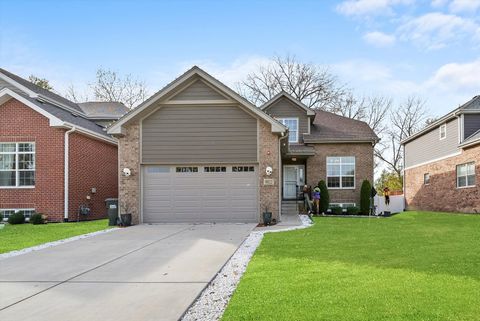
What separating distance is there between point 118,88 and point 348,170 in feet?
95.6

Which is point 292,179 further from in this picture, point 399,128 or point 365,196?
point 399,128

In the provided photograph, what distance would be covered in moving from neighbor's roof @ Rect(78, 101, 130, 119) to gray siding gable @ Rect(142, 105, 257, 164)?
1103cm

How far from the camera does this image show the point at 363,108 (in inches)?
1863

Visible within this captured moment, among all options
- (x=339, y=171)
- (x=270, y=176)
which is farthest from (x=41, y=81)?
(x=270, y=176)

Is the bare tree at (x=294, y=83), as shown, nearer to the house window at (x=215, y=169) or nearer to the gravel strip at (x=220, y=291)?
the house window at (x=215, y=169)

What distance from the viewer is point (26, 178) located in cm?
1880

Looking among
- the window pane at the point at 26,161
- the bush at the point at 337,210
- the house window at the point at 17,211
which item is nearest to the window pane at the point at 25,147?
the window pane at the point at 26,161

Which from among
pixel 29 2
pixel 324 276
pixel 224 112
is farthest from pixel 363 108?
pixel 324 276

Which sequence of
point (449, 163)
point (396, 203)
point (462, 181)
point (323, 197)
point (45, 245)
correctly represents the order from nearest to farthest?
point (45, 245) < point (462, 181) < point (323, 197) < point (449, 163) < point (396, 203)

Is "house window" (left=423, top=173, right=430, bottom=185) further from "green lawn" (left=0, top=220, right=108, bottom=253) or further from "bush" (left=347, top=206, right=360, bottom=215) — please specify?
"green lawn" (left=0, top=220, right=108, bottom=253)

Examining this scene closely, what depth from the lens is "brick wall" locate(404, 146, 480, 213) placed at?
22.1 m

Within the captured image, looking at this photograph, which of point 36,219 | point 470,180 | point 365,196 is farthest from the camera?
point 365,196

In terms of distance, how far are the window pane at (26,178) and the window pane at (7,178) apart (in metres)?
0.33

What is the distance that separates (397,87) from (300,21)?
Result: 1231 inches
